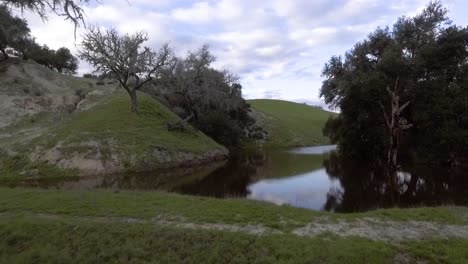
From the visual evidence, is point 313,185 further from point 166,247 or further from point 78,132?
point 78,132

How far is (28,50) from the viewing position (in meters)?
54.8

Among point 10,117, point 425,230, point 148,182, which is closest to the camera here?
point 425,230

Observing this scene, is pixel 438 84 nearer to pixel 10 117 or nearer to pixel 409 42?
pixel 409 42

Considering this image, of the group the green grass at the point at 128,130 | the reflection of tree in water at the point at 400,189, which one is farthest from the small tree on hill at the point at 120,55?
the reflection of tree in water at the point at 400,189

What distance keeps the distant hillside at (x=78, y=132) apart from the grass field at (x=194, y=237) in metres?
17.7

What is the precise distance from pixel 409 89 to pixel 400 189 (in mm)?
Answer: 16866

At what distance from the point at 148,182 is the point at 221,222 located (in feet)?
52.0

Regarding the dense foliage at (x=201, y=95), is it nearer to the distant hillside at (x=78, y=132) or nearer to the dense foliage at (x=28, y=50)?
the distant hillside at (x=78, y=132)

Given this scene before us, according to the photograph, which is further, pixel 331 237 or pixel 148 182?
pixel 148 182

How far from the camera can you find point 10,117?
3988 cm

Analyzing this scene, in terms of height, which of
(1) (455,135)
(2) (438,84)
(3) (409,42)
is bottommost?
(1) (455,135)

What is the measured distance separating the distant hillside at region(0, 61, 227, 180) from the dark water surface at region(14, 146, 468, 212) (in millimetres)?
3171

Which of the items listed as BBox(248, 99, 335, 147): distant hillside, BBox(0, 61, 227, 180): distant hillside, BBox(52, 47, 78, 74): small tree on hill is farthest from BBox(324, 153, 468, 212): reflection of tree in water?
BBox(52, 47, 78, 74): small tree on hill

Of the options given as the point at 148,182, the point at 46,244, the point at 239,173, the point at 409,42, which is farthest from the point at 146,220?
the point at 409,42
